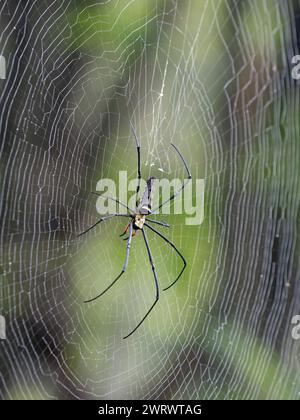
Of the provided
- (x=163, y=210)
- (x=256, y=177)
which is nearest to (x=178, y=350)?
(x=163, y=210)

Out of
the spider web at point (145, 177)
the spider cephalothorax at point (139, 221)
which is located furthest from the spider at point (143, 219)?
the spider web at point (145, 177)

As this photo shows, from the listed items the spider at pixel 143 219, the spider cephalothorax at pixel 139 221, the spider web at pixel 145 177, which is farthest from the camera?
the spider cephalothorax at pixel 139 221

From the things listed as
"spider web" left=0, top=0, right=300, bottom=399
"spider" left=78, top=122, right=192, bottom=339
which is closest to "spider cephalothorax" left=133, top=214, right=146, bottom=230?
"spider" left=78, top=122, right=192, bottom=339

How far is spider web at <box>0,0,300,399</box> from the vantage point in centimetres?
316

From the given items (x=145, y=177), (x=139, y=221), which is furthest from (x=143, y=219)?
(x=145, y=177)

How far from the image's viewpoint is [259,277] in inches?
165

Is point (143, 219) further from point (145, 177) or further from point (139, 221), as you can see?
point (145, 177)

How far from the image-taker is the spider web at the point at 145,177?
3.16 m

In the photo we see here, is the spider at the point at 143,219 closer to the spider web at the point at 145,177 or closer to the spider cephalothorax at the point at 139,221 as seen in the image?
the spider cephalothorax at the point at 139,221

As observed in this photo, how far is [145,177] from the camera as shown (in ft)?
11.4

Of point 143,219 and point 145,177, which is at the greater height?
point 145,177

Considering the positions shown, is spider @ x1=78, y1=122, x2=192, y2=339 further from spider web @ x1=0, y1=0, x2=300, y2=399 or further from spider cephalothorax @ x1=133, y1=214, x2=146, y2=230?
spider web @ x1=0, y1=0, x2=300, y2=399

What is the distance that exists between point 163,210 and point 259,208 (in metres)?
0.81
